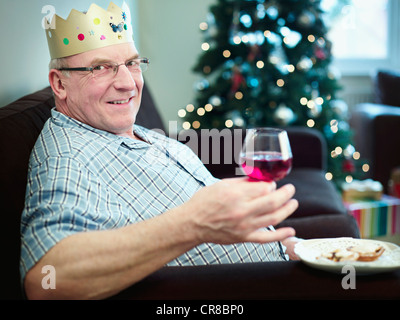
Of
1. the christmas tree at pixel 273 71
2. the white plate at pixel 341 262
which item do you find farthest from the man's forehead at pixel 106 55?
the christmas tree at pixel 273 71

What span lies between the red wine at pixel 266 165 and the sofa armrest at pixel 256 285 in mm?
206

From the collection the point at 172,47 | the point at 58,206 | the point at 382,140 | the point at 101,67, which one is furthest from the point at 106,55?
the point at 172,47

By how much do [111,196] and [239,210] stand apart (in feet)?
1.03

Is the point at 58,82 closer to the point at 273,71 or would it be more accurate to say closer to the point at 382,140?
the point at 273,71

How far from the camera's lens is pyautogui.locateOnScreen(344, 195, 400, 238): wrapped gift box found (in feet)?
9.33

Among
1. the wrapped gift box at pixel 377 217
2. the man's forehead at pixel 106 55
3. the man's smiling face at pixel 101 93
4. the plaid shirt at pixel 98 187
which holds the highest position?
the man's forehead at pixel 106 55

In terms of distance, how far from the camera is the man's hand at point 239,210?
849 mm

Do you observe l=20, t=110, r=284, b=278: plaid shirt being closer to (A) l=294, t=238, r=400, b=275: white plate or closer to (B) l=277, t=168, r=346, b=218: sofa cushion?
(A) l=294, t=238, r=400, b=275: white plate

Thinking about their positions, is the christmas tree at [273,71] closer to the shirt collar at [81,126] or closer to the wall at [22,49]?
the wall at [22,49]

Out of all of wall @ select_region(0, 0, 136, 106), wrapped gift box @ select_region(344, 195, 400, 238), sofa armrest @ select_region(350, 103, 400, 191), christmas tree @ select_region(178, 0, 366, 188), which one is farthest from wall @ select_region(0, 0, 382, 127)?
wall @ select_region(0, 0, 136, 106)

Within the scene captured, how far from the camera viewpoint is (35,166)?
104 centimetres

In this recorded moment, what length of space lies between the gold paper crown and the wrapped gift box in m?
1.99

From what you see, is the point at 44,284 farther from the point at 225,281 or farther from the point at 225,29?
the point at 225,29
